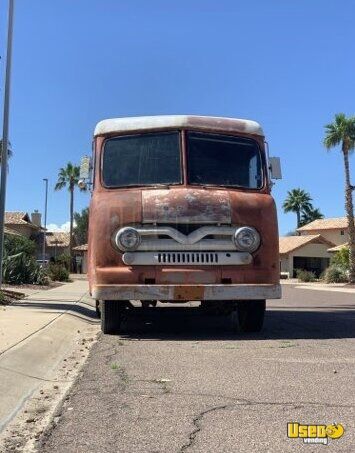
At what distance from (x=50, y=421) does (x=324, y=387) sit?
2615 millimetres

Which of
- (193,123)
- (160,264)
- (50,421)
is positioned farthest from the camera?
(193,123)

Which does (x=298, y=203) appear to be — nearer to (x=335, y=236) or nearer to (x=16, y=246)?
(x=335, y=236)

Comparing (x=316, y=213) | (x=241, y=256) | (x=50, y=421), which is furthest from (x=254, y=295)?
(x=316, y=213)

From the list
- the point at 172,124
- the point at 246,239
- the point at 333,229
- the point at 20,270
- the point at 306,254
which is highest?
the point at 333,229

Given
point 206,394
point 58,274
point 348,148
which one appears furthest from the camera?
point 348,148

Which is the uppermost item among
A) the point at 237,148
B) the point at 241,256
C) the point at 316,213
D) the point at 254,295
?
the point at 316,213

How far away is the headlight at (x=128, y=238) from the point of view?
28.7 feet

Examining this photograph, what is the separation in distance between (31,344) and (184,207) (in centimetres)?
276

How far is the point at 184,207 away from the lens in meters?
8.82

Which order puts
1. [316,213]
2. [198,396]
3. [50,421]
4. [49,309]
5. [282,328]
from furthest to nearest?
[316,213] → [49,309] → [282,328] → [198,396] → [50,421]

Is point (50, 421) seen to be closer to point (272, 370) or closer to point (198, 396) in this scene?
point (198, 396)

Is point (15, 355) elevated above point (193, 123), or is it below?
below

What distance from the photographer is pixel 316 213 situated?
99.2 metres

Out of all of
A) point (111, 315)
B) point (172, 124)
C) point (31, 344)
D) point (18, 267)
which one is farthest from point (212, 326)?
point (18, 267)
